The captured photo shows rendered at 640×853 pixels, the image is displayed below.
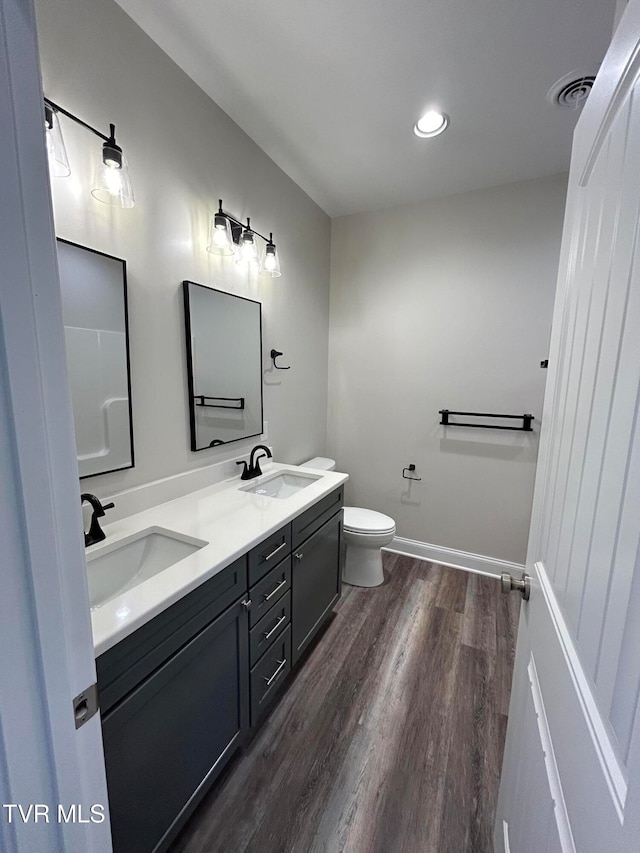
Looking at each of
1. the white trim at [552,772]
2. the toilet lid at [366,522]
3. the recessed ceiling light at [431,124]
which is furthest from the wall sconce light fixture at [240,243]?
the white trim at [552,772]

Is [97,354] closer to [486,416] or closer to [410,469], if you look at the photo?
[410,469]

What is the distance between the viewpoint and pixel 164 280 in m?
1.51

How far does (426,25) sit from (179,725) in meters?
2.52

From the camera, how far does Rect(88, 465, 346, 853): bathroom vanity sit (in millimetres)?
868

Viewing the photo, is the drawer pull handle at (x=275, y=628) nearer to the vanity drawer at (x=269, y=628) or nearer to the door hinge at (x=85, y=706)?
the vanity drawer at (x=269, y=628)

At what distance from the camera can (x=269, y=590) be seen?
1.40 meters

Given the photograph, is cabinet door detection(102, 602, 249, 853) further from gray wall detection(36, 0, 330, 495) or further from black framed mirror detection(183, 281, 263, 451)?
black framed mirror detection(183, 281, 263, 451)

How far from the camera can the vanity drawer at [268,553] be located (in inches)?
50.5

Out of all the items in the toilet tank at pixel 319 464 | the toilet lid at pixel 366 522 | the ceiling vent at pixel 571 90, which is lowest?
the toilet lid at pixel 366 522

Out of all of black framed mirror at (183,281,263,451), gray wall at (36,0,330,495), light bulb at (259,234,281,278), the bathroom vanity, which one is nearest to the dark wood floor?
the bathroom vanity

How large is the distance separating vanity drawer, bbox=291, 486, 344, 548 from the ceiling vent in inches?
83.1

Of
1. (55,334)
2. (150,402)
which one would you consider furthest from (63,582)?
(150,402)

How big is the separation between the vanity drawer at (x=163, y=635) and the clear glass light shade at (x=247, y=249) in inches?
59.8

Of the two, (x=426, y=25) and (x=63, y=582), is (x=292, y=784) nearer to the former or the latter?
(x=63, y=582)
